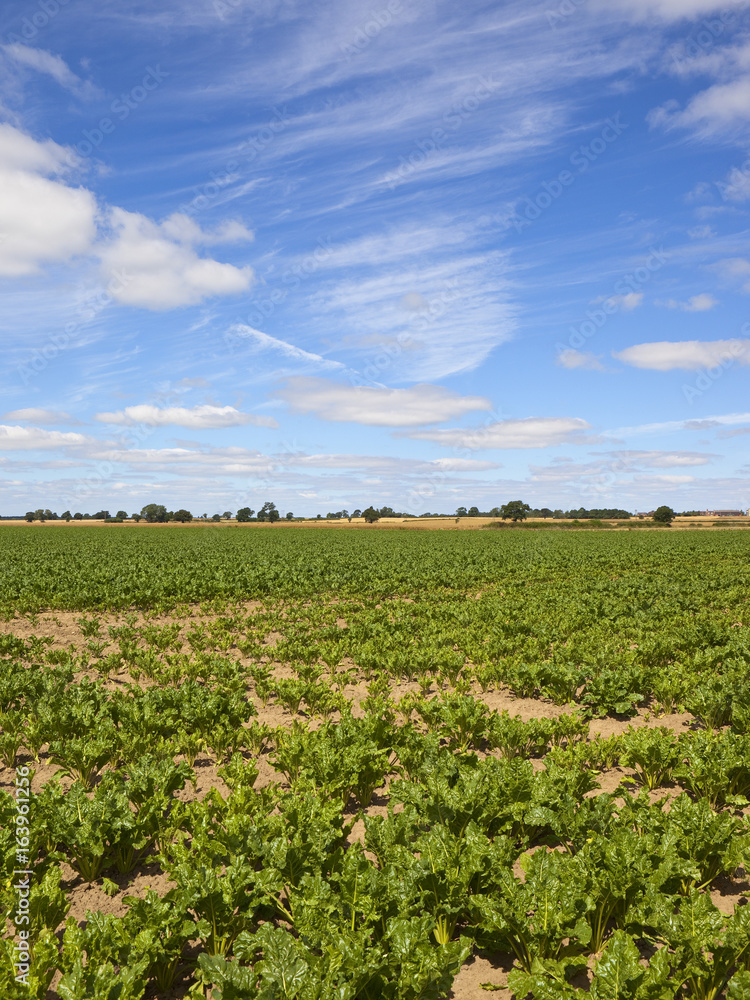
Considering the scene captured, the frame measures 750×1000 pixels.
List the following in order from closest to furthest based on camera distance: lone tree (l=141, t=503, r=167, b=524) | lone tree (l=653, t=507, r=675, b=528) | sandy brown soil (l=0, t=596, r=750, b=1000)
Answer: sandy brown soil (l=0, t=596, r=750, b=1000) < lone tree (l=653, t=507, r=675, b=528) < lone tree (l=141, t=503, r=167, b=524)

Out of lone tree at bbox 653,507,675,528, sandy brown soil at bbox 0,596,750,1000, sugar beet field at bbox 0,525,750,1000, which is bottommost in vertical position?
sandy brown soil at bbox 0,596,750,1000

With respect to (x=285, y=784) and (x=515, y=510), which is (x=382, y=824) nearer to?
(x=285, y=784)

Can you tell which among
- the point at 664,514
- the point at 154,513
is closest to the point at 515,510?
Result: the point at 664,514

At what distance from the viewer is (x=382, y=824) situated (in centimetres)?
497

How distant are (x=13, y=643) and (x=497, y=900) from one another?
39.1 feet

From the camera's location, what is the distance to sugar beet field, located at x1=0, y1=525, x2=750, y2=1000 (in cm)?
363

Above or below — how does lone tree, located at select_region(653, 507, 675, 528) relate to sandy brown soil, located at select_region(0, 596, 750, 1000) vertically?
above

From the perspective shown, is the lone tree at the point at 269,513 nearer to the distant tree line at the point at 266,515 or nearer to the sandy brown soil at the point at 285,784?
the distant tree line at the point at 266,515

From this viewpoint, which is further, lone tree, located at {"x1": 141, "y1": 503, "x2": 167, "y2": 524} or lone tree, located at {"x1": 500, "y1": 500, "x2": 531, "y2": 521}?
lone tree, located at {"x1": 141, "y1": 503, "x2": 167, "y2": 524}

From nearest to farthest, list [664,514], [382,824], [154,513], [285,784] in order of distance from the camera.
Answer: [382,824], [285,784], [664,514], [154,513]

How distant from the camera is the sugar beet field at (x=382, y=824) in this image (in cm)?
363

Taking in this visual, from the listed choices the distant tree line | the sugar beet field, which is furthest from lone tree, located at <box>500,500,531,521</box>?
the sugar beet field

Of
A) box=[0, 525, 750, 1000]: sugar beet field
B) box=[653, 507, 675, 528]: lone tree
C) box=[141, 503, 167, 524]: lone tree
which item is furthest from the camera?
box=[141, 503, 167, 524]: lone tree

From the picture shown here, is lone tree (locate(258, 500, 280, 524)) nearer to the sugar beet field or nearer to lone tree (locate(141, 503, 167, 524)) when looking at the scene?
lone tree (locate(141, 503, 167, 524))
